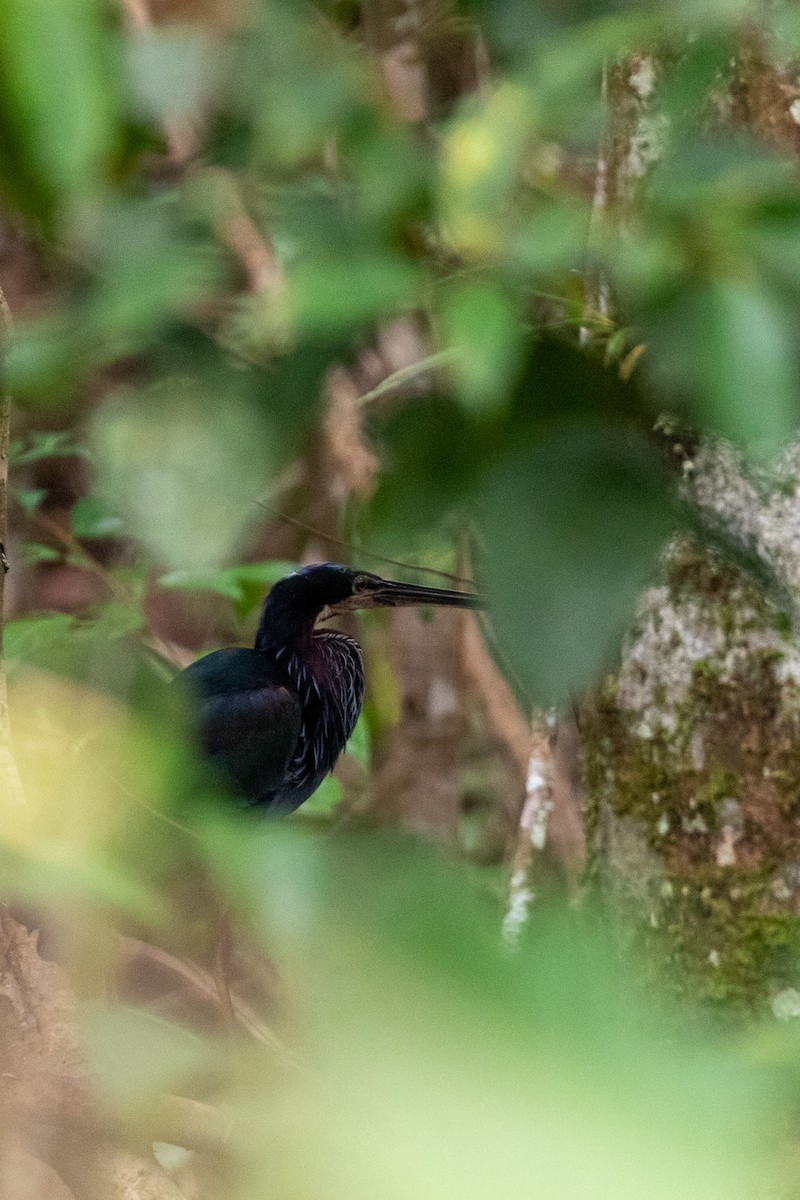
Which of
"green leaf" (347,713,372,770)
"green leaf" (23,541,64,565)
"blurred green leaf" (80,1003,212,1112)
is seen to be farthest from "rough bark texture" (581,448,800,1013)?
"green leaf" (23,541,64,565)

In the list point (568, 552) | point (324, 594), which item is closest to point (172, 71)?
point (324, 594)

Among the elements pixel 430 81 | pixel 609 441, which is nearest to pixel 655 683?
pixel 609 441

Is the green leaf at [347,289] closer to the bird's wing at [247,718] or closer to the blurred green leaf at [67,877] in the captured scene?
the bird's wing at [247,718]

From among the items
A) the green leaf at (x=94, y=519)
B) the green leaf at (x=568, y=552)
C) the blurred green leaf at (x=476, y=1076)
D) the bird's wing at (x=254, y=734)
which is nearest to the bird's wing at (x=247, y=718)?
the bird's wing at (x=254, y=734)

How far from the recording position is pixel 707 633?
1183 millimetres

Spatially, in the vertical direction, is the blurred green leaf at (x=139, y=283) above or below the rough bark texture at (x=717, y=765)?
above

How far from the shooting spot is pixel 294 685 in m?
1.33

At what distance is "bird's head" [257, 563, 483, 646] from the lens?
1.24 metres

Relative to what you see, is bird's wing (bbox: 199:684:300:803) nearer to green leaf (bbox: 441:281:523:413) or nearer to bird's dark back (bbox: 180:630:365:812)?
bird's dark back (bbox: 180:630:365:812)

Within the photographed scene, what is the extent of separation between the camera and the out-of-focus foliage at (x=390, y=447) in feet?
0.78

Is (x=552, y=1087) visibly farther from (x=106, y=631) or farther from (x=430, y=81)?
(x=430, y=81)

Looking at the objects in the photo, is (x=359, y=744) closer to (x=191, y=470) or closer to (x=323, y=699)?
(x=323, y=699)

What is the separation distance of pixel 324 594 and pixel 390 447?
0.56 ft

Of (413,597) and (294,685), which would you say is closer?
(413,597)
